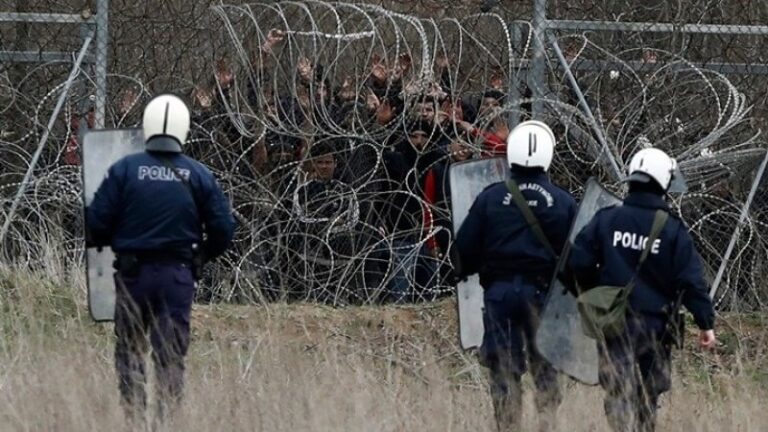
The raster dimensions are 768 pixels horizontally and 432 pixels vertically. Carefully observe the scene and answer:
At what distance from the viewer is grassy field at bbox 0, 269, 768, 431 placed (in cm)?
755

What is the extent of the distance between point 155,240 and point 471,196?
6.56ft

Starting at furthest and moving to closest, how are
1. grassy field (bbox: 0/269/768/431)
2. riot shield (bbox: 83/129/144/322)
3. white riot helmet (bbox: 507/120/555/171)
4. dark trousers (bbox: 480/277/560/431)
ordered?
riot shield (bbox: 83/129/144/322) < white riot helmet (bbox: 507/120/555/171) < dark trousers (bbox: 480/277/560/431) < grassy field (bbox: 0/269/768/431)

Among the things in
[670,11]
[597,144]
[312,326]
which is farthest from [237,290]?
[670,11]

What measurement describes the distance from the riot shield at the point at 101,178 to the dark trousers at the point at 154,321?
2.68 feet

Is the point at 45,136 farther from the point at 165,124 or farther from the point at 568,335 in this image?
→ the point at 568,335

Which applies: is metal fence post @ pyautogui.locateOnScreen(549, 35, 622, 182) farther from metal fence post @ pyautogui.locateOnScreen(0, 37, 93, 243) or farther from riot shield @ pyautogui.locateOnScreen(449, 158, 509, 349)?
metal fence post @ pyautogui.locateOnScreen(0, 37, 93, 243)

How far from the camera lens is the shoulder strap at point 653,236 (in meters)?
7.67

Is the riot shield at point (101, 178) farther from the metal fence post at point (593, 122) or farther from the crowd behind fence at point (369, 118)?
the metal fence post at point (593, 122)

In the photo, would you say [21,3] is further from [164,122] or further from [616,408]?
[616,408]

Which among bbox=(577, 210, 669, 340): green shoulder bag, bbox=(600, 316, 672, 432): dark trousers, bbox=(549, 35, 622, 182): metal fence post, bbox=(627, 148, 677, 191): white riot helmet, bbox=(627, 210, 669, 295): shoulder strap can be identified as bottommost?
bbox=(600, 316, 672, 432): dark trousers

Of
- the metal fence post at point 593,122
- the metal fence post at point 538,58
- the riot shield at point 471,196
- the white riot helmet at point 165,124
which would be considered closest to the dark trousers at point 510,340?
the riot shield at point 471,196

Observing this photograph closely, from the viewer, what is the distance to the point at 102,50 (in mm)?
10656

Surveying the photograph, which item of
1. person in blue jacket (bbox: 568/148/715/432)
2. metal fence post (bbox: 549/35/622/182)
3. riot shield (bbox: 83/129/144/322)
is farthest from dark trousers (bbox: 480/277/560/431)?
metal fence post (bbox: 549/35/622/182)

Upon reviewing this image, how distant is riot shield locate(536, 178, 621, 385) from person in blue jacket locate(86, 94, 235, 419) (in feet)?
5.42
